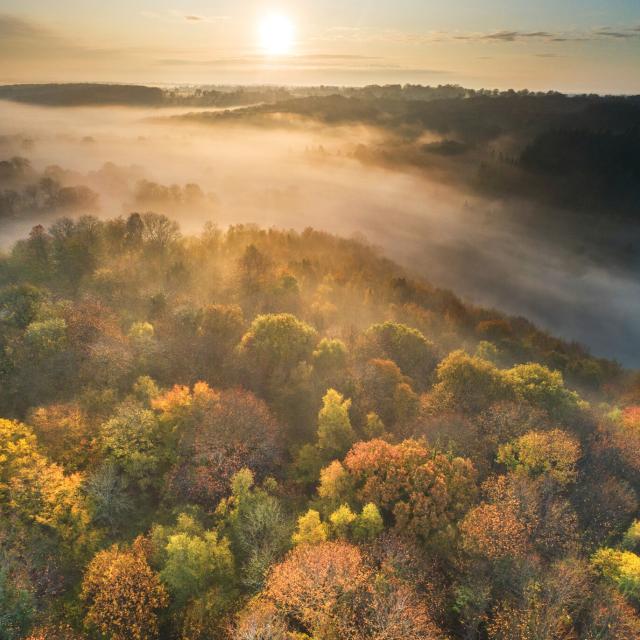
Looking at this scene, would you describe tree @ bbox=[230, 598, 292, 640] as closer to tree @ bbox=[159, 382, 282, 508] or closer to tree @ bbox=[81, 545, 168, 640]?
tree @ bbox=[81, 545, 168, 640]

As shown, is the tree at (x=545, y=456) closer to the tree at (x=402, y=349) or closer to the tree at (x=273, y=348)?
the tree at (x=402, y=349)

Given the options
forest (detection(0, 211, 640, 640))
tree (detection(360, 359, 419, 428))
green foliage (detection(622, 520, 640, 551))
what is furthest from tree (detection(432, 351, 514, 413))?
green foliage (detection(622, 520, 640, 551))

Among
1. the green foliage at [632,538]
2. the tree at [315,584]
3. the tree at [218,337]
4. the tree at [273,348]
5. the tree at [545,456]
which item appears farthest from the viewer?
the tree at [218,337]

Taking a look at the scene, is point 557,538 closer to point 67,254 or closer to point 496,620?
point 496,620

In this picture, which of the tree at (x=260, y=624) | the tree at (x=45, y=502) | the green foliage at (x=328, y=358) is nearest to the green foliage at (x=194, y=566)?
the tree at (x=260, y=624)

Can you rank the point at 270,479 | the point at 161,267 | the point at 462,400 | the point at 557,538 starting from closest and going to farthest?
the point at 557,538, the point at 270,479, the point at 462,400, the point at 161,267

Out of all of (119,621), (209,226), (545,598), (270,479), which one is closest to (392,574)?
(545,598)

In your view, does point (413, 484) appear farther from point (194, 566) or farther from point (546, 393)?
point (546, 393)
